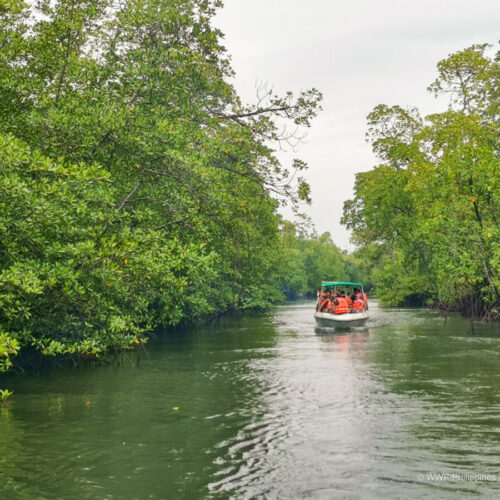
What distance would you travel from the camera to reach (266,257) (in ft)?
111

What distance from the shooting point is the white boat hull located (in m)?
28.7

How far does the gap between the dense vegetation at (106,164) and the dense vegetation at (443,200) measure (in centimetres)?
1077

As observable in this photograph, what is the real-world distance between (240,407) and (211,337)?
15.4 m

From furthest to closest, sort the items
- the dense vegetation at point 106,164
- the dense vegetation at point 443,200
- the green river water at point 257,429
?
the dense vegetation at point 443,200 < the dense vegetation at point 106,164 < the green river water at point 257,429

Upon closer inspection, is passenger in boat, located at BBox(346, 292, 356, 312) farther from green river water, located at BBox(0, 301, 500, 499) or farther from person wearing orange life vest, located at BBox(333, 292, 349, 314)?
green river water, located at BBox(0, 301, 500, 499)

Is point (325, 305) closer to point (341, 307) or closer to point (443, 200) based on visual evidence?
point (341, 307)

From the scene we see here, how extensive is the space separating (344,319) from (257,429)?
19.9 m

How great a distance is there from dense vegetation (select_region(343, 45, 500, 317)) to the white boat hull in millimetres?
4503

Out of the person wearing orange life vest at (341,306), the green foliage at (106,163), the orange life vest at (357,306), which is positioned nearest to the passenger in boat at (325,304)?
the person wearing orange life vest at (341,306)

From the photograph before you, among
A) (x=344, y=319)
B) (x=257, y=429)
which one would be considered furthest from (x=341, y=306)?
(x=257, y=429)

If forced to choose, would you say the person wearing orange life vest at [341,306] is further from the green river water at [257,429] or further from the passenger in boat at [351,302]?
the green river water at [257,429]

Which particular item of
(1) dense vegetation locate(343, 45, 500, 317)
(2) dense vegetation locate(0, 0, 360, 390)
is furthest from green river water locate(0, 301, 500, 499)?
(1) dense vegetation locate(343, 45, 500, 317)

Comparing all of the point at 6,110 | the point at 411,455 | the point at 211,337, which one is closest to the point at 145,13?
the point at 6,110

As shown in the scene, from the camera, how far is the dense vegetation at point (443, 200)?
1042 inches
